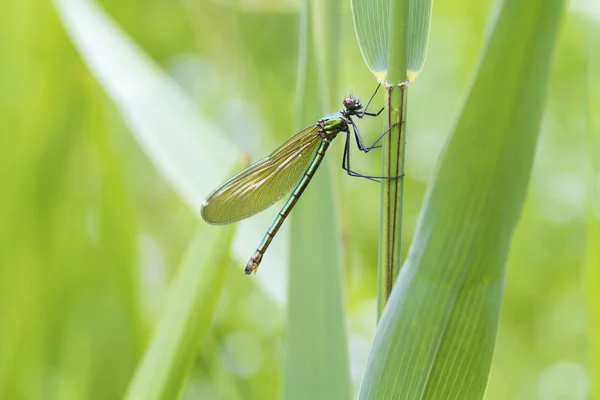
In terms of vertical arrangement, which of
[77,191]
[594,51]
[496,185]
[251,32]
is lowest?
[496,185]

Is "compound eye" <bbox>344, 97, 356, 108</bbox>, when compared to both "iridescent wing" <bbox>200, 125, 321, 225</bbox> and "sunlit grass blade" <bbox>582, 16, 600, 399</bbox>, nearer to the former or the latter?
"iridescent wing" <bbox>200, 125, 321, 225</bbox>

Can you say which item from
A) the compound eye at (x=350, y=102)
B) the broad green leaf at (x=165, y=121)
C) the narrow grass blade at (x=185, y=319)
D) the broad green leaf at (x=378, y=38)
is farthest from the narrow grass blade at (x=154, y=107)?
the broad green leaf at (x=378, y=38)

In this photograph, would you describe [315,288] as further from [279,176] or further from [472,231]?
[279,176]

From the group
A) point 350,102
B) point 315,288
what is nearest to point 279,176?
point 350,102

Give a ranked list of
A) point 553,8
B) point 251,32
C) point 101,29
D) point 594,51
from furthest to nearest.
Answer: point 251,32 → point 101,29 → point 594,51 → point 553,8

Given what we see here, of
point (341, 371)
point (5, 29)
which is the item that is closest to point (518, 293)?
point (341, 371)

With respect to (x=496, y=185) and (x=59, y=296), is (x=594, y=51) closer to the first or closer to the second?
(x=496, y=185)
